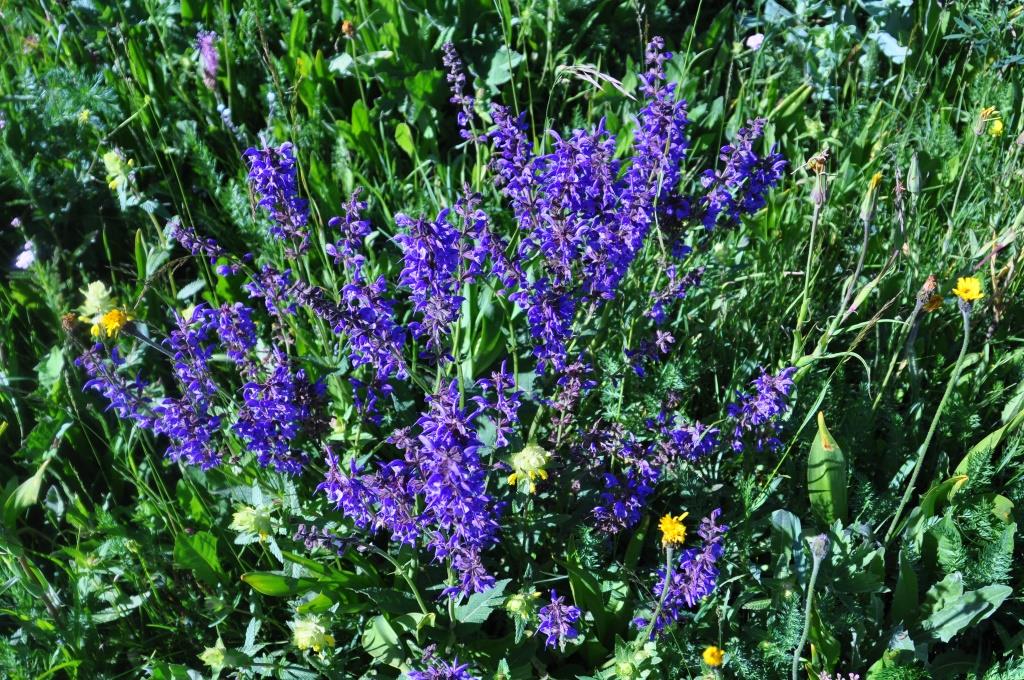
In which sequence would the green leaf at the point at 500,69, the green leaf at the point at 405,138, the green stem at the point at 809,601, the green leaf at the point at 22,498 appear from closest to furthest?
the green stem at the point at 809,601 < the green leaf at the point at 22,498 < the green leaf at the point at 405,138 < the green leaf at the point at 500,69

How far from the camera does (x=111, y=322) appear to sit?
2.22 m

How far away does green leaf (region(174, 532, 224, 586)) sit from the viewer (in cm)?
226

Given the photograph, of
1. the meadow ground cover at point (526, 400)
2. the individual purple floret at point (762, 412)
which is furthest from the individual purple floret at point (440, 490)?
the individual purple floret at point (762, 412)

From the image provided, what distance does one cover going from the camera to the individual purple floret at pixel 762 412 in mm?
2158

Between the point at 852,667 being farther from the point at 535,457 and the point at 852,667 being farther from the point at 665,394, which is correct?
Answer: the point at 535,457

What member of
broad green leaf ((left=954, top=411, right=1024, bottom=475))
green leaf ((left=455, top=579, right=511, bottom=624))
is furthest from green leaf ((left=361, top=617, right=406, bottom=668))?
broad green leaf ((left=954, top=411, right=1024, bottom=475))

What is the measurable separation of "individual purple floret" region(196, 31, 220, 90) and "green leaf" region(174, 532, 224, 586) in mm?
1781

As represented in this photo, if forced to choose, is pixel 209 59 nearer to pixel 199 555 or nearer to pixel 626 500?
pixel 199 555

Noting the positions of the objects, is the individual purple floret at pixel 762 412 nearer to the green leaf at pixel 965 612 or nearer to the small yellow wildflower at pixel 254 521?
the green leaf at pixel 965 612

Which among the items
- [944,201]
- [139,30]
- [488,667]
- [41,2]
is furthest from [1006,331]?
[41,2]

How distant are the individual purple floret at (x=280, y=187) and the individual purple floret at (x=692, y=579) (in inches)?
47.2

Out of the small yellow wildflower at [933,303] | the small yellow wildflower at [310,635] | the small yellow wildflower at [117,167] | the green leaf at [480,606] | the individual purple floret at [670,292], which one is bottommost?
the green leaf at [480,606]

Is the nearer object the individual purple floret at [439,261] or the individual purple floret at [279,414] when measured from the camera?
the individual purple floret at [439,261]

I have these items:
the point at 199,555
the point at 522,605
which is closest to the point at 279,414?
the point at 199,555
